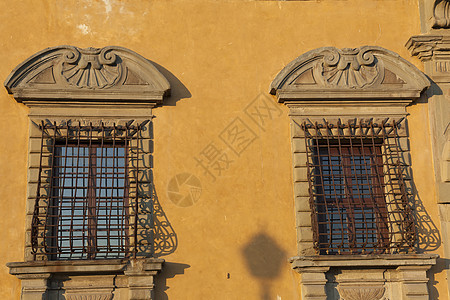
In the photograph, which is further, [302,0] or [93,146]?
[302,0]

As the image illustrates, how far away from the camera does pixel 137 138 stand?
9.00 metres

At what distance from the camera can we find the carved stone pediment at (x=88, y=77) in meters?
9.01

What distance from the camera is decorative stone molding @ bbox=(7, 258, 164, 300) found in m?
8.29

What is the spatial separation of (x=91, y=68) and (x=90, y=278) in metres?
2.73

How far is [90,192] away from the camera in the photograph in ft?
29.3

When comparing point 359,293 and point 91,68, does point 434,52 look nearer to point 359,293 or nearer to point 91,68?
point 359,293

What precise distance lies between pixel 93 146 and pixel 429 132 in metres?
4.47

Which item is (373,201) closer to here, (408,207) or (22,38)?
(408,207)

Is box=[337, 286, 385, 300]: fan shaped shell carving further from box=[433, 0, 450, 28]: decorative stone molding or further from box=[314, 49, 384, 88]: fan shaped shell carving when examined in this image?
box=[433, 0, 450, 28]: decorative stone molding

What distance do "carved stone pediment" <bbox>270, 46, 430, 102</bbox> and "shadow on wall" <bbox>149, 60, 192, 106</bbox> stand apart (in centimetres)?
118

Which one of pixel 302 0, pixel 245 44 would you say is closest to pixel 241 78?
pixel 245 44

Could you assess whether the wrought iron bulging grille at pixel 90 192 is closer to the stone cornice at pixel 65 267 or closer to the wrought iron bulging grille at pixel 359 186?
the stone cornice at pixel 65 267

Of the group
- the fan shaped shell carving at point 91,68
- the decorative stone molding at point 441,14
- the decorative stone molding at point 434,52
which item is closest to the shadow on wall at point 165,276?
the fan shaped shell carving at point 91,68

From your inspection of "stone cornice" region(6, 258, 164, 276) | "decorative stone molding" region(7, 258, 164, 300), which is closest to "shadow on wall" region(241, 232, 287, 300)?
"decorative stone molding" region(7, 258, 164, 300)
